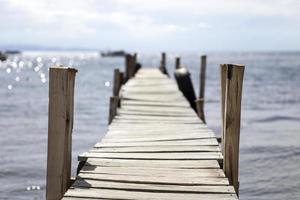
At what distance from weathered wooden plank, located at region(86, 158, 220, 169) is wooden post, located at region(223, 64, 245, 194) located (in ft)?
1.29

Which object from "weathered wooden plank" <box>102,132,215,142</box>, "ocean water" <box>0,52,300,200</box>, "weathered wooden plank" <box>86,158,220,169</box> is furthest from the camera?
"ocean water" <box>0,52,300,200</box>

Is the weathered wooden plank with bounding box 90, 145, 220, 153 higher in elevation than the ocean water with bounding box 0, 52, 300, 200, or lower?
higher

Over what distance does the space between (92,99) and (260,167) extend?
17143mm

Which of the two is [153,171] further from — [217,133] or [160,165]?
[217,133]

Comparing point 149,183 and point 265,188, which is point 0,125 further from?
point 149,183

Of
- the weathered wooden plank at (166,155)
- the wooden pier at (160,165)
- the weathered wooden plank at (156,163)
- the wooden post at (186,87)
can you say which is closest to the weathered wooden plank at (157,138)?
the wooden pier at (160,165)

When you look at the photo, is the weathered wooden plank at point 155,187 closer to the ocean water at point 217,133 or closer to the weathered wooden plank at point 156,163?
the weathered wooden plank at point 156,163

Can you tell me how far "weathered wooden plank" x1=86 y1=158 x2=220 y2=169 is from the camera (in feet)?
21.4

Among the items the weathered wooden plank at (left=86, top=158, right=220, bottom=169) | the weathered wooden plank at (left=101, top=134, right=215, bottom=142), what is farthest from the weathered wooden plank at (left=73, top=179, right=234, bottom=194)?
the weathered wooden plank at (left=101, top=134, right=215, bottom=142)

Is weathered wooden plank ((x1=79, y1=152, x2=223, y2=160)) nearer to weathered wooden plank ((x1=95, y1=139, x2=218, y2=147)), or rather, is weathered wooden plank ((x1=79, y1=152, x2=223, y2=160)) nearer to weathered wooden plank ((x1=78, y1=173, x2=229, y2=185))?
weathered wooden plank ((x1=95, y1=139, x2=218, y2=147))

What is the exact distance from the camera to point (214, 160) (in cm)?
676

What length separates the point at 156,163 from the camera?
6.68 m

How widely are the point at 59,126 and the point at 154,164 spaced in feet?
5.29

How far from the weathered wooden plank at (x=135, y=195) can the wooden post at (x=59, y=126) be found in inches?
8.8
